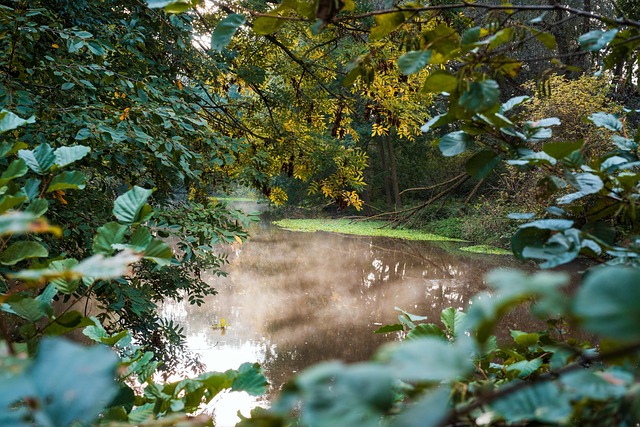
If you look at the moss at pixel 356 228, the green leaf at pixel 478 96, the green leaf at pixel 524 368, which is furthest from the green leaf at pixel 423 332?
the moss at pixel 356 228

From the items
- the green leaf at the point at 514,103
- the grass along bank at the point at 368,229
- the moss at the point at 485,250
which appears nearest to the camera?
the green leaf at the point at 514,103

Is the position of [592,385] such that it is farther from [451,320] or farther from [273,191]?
[273,191]

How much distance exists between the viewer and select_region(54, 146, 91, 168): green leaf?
77 centimetres

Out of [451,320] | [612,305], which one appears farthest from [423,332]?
[612,305]

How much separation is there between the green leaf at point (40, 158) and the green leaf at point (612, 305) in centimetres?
80

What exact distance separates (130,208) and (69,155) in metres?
0.16

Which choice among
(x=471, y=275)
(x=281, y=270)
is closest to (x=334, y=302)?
(x=281, y=270)

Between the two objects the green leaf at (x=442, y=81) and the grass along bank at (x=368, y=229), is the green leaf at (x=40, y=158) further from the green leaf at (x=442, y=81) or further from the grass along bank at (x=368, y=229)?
the grass along bank at (x=368, y=229)

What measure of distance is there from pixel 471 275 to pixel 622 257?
8.74 m

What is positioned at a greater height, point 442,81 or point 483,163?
point 442,81

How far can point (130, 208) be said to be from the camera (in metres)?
0.73

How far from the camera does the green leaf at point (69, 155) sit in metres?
0.77

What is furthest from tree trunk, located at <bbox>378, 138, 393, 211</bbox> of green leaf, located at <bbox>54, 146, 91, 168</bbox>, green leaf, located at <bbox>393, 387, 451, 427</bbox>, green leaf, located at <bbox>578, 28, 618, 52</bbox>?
green leaf, located at <bbox>393, 387, 451, 427</bbox>

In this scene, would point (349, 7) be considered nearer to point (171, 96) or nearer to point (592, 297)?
point (592, 297)
